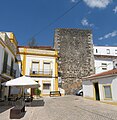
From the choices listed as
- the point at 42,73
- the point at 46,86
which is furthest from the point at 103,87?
the point at 42,73

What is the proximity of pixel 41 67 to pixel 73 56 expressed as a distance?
25.1ft

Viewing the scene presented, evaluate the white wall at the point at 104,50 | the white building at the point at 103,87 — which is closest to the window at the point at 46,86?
the white building at the point at 103,87

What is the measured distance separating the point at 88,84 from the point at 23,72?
1054 cm

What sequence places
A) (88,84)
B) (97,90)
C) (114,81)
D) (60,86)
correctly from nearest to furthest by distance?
(114,81) < (97,90) < (88,84) < (60,86)

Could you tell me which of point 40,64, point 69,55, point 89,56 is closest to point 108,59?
point 89,56

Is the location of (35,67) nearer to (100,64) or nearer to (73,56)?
(73,56)

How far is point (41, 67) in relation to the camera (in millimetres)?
23453

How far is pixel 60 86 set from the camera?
85.0 ft

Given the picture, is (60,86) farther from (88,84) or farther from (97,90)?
(97,90)

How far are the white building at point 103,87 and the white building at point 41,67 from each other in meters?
7.30

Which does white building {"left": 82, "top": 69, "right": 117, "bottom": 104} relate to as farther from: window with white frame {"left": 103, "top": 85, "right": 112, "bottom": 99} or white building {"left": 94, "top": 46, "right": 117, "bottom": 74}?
white building {"left": 94, "top": 46, "right": 117, "bottom": 74}

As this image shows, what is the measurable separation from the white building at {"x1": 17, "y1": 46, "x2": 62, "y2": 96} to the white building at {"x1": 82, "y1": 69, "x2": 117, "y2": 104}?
287 inches

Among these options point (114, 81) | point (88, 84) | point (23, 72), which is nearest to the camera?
point (114, 81)

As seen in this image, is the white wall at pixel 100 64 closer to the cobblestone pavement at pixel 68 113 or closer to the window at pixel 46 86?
the window at pixel 46 86
